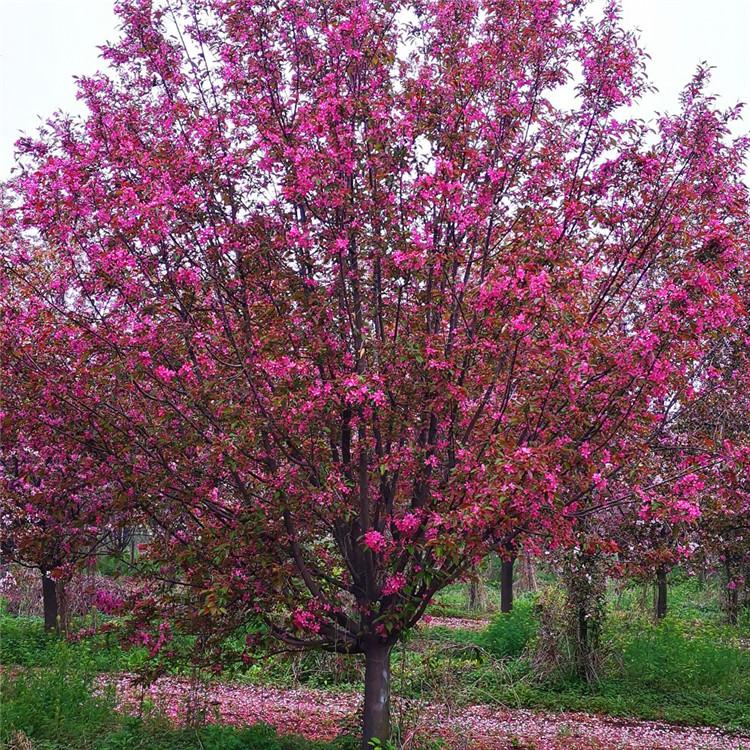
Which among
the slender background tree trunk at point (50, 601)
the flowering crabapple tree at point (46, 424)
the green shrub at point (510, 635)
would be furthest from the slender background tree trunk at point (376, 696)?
the slender background tree trunk at point (50, 601)

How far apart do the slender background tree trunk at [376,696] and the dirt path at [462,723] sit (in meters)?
0.59

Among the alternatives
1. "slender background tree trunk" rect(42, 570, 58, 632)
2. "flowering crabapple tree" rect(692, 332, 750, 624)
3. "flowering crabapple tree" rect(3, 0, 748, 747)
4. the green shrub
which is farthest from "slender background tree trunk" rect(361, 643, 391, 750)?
"slender background tree trunk" rect(42, 570, 58, 632)

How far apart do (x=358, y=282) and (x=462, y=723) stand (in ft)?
17.6

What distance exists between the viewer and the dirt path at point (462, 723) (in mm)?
7508

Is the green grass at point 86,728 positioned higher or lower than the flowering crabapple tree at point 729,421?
lower

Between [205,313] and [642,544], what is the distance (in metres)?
7.92

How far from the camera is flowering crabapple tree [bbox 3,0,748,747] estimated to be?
5.09 m

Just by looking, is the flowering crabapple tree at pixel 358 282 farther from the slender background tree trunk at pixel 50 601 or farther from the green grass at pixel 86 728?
the slender background tree trunk at pixel 50 601

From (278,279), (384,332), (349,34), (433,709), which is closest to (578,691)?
(433,709)

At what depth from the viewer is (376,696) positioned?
20.4 ft

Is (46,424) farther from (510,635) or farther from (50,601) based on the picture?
(50,601)

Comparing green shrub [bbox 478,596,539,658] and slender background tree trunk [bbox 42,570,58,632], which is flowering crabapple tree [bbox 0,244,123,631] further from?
slender background tree trunk [bbox 42,570,58,632]

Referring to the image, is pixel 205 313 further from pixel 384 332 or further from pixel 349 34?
pixel 349 34

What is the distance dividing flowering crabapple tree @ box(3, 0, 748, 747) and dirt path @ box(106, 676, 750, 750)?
2.14 metres
